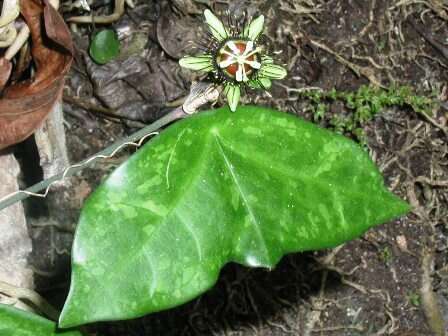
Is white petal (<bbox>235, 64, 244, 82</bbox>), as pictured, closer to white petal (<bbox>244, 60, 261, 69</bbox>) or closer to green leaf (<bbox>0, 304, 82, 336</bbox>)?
white petal (<bbox>244, 60, 261, 69</bbox>)

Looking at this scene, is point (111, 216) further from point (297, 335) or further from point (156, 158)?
point (297, 335)

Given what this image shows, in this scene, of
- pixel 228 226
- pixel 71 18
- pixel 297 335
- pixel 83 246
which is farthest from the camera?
pixel 297 335

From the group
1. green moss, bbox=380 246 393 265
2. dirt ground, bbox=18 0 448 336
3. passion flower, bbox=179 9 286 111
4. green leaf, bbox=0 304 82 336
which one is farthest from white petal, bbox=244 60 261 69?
green moss, bbox=380 246 393 265

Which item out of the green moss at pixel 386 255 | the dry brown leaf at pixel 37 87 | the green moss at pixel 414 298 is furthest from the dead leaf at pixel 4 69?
the green moss at pixel 414 298

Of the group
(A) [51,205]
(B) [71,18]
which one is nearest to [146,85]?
(B) [71,18]

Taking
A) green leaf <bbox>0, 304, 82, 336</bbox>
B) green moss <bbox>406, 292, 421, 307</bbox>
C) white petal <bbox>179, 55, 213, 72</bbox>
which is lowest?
green moss <bbox>406, 292, 421, 307</bbox>

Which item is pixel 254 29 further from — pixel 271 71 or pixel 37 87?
pixel 37 87
